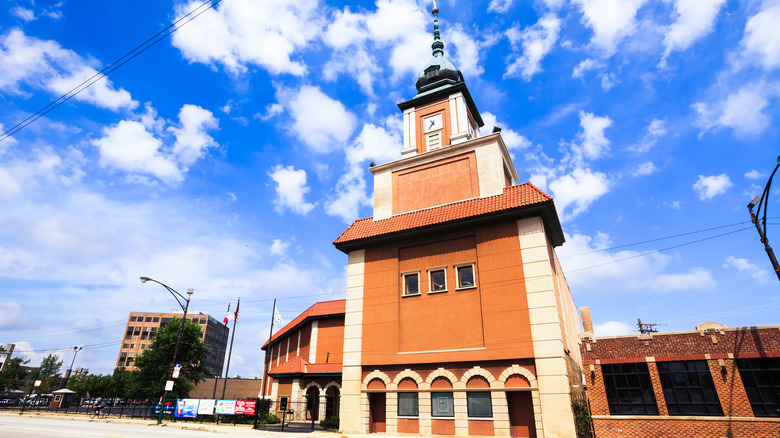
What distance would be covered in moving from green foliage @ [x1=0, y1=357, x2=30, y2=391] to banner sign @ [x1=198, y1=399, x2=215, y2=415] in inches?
2597

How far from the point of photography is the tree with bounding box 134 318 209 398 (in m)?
40.6

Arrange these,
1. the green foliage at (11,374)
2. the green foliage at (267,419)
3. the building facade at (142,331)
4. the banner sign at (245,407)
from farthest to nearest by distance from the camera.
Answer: the building facade at (142,331) → the green foliage at (11,374) → the green foliage at (267,419) → the banner sign at (245,407)

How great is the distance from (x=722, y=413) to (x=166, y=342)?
152ft

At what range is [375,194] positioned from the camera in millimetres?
28891

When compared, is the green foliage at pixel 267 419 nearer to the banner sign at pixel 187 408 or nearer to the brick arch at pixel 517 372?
the banner sign at pixel 187 408

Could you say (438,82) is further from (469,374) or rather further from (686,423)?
(686,423)

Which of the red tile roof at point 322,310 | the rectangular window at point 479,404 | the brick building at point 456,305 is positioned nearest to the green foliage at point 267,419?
the red tile roof at point 322,310

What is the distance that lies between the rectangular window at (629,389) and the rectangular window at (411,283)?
36.5 feet

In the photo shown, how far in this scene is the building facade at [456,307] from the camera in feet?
64.0

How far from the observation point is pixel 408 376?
72.3 feet

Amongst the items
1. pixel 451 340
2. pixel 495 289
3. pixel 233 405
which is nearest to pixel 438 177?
pixel 495 289

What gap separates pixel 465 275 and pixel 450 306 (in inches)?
79.5

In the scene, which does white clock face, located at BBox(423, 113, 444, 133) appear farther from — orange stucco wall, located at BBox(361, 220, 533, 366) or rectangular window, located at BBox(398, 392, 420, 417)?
rectangular window, located at BBox(398, 392, 420, 417)

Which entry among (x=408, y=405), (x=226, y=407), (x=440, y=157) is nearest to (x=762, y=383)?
(x=408, y=405)
